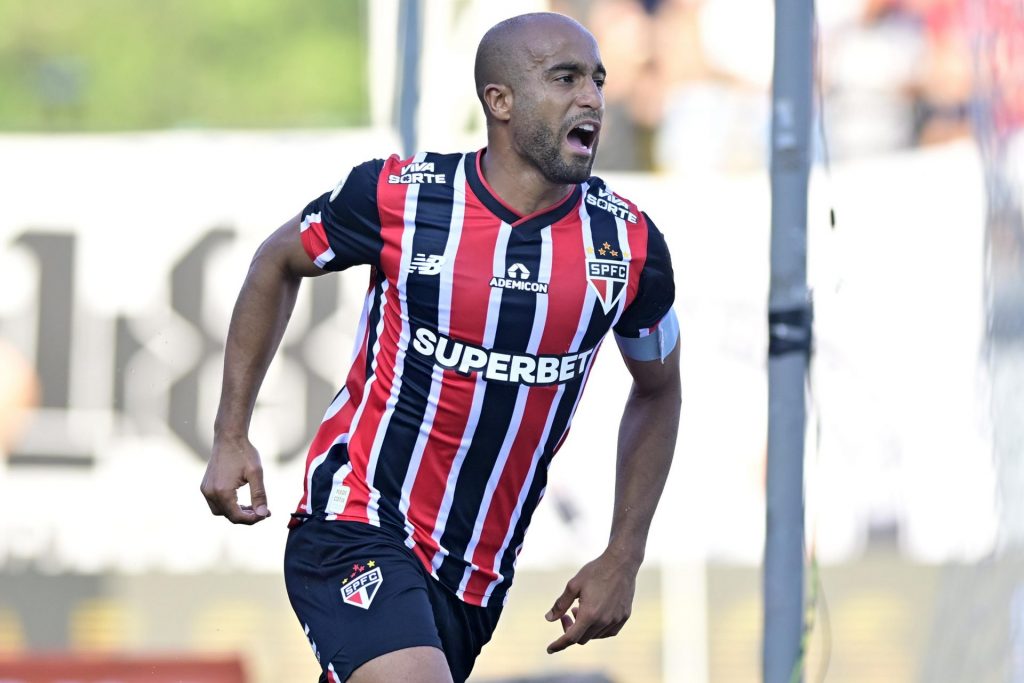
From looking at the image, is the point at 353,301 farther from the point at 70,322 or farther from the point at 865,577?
the point at 865,577

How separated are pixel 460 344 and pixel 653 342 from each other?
0.54m

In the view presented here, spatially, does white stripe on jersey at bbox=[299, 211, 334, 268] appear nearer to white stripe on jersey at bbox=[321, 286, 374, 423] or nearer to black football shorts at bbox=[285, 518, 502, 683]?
white stripe on jersey at bbox=[321, 286, 374, 423]

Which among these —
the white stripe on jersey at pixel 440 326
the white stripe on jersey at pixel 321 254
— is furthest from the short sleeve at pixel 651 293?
the white stripe on jersey at pixel 321 254

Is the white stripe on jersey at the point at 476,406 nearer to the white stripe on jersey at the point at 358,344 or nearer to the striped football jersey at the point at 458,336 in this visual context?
the striped football jersey at the point at 458,336

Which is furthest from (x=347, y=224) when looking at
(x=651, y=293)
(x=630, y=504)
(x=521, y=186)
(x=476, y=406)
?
(x=630, y=504)

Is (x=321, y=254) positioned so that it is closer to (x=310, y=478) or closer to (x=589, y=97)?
(x=310, y=478)

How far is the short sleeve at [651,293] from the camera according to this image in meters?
4.03

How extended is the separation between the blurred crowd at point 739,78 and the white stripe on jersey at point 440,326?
6.48 metres

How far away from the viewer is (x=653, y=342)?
4.12m

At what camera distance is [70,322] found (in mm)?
10352

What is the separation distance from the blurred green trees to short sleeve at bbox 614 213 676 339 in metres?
7.41

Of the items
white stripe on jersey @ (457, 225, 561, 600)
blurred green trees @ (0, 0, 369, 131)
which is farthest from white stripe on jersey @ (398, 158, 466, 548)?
blurred green trees @ (0, 0, 369, 131)

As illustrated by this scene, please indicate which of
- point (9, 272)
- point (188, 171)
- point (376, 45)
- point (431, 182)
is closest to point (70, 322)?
point (9, 272)

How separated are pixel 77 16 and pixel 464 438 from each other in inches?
392
